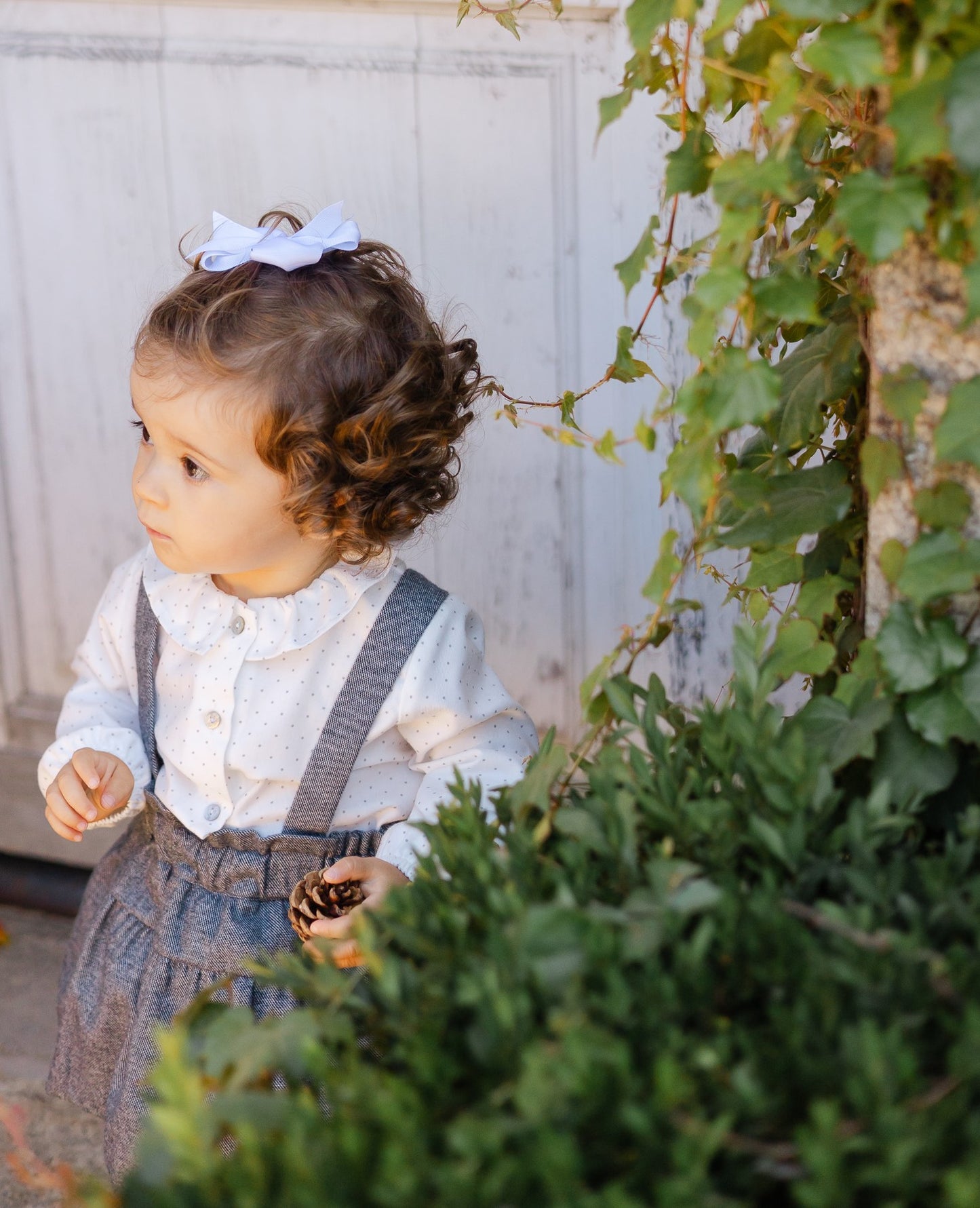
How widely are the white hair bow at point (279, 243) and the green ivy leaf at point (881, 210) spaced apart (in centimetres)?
74

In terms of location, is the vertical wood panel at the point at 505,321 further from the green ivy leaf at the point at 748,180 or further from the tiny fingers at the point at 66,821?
the green ivy leaf at the point at 748,180

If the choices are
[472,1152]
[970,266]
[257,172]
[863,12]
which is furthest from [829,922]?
[257,172]

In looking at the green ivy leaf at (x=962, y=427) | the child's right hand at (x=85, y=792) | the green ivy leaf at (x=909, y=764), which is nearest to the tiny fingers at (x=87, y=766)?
the child's right hand at (x=85, y=792)

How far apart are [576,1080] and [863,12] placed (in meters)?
0.62

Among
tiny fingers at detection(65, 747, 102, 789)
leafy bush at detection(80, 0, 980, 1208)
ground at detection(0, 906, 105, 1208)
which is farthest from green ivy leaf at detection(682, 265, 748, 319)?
ground at detection(0, 906, 105, 1208)

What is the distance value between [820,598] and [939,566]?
0.16 m

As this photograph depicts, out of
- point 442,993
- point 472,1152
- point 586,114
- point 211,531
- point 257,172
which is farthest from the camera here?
point 257,172

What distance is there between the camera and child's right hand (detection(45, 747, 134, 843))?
140 centimetres

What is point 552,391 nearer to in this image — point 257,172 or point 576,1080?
point 257,172

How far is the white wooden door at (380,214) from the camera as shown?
1710 mm

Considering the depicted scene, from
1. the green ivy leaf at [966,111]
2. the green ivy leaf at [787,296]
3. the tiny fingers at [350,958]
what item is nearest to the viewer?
the green ivy leaf at [966,111]

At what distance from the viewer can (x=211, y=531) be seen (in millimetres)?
1334

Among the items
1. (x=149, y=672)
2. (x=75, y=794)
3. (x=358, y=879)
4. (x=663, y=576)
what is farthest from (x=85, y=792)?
(x=663, y=576)

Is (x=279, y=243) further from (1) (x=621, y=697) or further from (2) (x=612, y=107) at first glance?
(1) (x=621, y=697)
